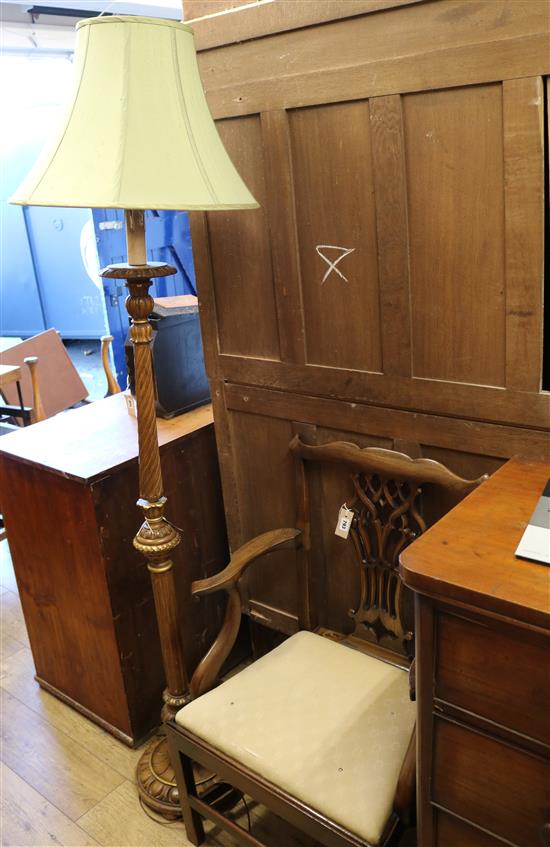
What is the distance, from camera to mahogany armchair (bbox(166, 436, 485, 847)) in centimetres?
128

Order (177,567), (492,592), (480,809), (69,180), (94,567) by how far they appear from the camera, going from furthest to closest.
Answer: (177,567), (94,567), (69,180), (480,809), (492,592)

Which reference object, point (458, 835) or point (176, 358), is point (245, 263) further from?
point (458, 835)

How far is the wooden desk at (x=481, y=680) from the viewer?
0.95m

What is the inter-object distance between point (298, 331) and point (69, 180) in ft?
1.95

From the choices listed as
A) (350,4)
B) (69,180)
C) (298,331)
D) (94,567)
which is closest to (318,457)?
(298,331)

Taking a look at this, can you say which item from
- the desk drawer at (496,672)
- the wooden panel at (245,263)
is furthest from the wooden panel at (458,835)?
the wooden panel at (245,263)

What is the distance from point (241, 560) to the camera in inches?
64.9

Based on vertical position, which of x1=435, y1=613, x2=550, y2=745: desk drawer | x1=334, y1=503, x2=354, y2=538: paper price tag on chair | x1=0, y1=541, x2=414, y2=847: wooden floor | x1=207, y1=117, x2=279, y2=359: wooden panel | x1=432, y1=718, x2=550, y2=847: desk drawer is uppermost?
x1=207, y1=117, x2=279, y2=359: wooden panel

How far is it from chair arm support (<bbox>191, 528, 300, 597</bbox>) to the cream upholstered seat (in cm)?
20

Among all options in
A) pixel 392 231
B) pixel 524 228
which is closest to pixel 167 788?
pixel 392 231

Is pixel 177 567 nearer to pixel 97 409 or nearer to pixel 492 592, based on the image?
pixel 97 409

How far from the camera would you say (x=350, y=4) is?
4.30 feet

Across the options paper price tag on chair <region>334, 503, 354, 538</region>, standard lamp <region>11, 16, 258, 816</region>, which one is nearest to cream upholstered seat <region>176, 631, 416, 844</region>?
paper price tag on chair <region>334, 503, 354, 538</region>

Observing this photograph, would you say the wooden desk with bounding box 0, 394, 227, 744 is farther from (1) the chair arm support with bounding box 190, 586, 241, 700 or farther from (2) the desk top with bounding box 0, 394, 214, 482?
(1) the chair arm support with bounding box 190, 586, 241, 700
